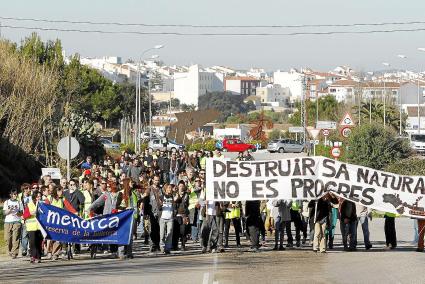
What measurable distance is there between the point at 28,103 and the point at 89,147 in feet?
14.9

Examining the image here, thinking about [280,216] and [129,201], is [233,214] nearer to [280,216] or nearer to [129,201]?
[280,216]

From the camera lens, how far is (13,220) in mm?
25062

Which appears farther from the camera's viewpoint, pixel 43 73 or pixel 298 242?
pixel 43 73

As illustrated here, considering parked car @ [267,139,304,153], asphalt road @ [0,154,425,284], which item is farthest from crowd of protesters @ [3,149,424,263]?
parked car @ [267,139,304,153]

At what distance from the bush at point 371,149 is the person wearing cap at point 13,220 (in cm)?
3578

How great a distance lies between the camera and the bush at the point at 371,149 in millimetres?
59250

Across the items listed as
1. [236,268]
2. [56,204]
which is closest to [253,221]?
[236,268]

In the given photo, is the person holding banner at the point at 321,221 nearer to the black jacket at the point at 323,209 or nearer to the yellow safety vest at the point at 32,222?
the black jacket at the point at 323,209

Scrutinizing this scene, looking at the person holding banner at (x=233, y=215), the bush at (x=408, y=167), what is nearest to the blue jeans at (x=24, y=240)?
the person holding banner at (x=233, y=215)

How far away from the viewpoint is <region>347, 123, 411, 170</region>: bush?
5925cm

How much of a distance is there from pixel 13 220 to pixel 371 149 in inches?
1458

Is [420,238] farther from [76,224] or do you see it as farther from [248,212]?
[76,224]

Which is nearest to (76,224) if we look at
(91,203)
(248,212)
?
(91,203)

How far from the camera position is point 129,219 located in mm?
24703
